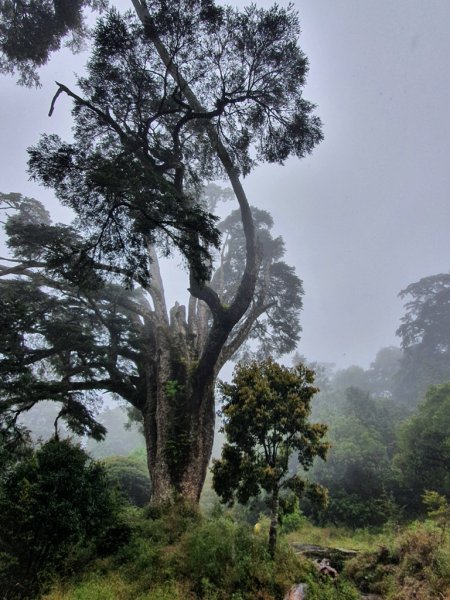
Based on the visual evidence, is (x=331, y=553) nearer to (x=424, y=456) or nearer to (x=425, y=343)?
(x=424, y=456)

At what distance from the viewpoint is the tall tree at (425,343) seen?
34531 millimetres

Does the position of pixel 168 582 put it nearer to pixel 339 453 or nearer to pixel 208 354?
pixel 208 354

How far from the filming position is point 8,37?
1104 cm

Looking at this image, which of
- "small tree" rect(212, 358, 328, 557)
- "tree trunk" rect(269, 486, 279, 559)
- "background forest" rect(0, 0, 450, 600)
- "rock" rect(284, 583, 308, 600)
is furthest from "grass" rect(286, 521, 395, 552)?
"rock" rect(284, 583, 308, 600)

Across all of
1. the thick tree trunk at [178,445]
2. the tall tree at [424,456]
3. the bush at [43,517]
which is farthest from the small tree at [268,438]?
the tall tree at [424,456]

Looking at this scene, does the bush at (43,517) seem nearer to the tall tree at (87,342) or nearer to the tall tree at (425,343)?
the tall tree at (87,342)

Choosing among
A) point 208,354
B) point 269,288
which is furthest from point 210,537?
point 269,288

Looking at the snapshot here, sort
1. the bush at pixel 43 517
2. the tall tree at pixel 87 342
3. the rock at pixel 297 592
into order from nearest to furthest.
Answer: the rock at pixel 297 592, the bush at pixel 43 517, the tall tree at pixel 87 342

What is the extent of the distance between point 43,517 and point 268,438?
200 inches

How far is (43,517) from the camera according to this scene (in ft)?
21.3

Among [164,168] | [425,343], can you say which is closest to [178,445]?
[164,168]

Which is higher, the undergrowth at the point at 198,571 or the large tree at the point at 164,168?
the large tree at the point at 164,168

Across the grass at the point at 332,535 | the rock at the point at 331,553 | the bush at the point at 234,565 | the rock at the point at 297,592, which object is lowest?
the grass at the point at 332,535

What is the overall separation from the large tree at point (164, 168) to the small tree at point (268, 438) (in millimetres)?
2648
